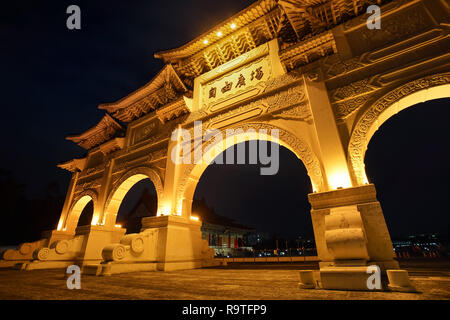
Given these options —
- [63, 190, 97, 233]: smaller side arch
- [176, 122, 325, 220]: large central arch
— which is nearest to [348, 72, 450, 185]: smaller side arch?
[176, 122, 325, 220]: large central arch

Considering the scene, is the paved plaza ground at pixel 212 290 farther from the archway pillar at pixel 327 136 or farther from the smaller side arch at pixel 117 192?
the smaller side arch at pixel 117 192

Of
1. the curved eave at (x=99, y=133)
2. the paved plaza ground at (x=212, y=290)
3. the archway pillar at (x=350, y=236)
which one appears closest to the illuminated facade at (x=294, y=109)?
the archway pillar at (x=350, y=236)

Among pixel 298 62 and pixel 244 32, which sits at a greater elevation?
pixel 244 32

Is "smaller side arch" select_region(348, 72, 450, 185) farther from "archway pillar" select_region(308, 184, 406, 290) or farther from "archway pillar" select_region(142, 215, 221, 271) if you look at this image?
"archway pillar" select_region(142, 215, 221, 271)

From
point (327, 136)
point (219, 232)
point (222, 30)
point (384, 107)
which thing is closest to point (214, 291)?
point (327, 136)

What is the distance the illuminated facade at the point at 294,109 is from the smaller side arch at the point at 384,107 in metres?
0.02

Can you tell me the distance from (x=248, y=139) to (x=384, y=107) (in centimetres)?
320

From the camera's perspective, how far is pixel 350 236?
2748mm

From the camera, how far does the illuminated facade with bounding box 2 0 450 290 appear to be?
3543 millimetres

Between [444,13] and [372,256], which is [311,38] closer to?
[444,13]

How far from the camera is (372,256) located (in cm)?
321

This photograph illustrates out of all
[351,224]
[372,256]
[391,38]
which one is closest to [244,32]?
[391,38]
